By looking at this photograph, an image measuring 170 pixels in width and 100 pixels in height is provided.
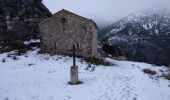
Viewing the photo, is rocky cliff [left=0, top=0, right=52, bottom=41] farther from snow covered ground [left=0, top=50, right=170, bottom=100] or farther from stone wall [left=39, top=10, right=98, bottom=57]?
snow covered ground [left=0, top=50, right=170, bottom=100]

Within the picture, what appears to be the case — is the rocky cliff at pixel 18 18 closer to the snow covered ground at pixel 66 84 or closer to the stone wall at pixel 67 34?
the stone wall at pixel 67 34

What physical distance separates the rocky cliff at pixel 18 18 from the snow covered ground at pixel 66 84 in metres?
25.2

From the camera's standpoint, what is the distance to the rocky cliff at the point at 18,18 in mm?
61625

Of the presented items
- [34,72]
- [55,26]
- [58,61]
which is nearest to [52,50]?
[55,26]

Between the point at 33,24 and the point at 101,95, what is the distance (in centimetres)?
4625

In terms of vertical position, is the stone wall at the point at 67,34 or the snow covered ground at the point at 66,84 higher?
the stone wall at the point at 67,34

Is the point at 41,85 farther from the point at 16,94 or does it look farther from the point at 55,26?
the point at 55,26

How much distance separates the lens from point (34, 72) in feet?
102

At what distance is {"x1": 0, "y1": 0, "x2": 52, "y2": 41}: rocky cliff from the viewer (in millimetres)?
61625

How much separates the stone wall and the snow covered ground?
17.6 feet

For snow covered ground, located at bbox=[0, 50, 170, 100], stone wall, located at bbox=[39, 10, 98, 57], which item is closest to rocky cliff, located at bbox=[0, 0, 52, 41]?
stone wall, located at bbox=[39, 10, 98, 57]

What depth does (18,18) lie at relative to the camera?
64000 millimetres

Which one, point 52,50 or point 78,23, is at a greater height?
point 78,23

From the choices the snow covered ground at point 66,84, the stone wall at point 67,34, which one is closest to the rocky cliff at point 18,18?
the stone wall at point 67,34
